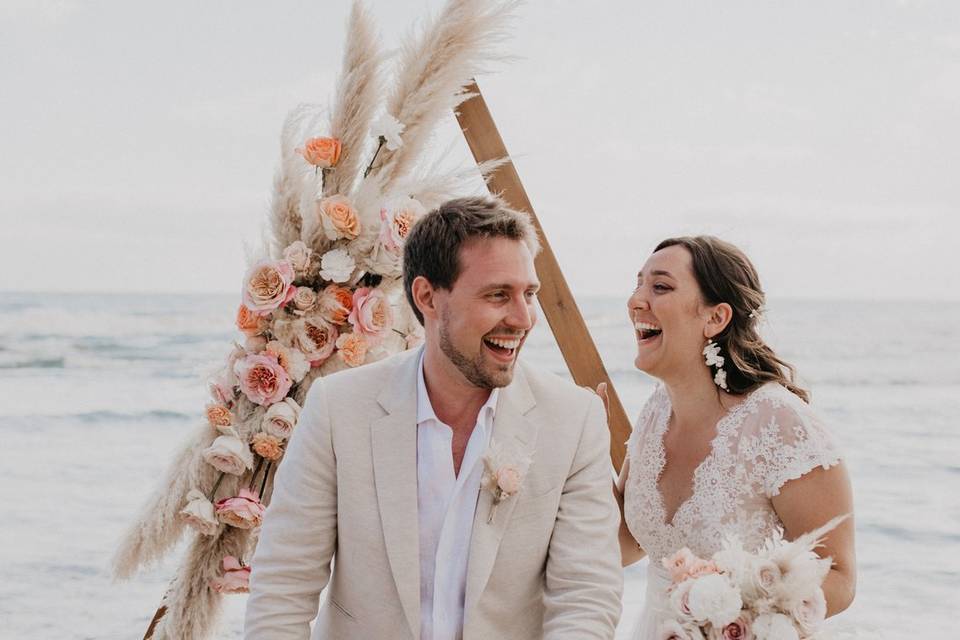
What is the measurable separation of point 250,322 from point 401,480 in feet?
2.39

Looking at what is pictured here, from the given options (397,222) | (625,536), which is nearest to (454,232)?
(397,222)

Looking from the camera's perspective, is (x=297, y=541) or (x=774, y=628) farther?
(x=297, y=541)

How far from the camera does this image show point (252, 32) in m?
12.7

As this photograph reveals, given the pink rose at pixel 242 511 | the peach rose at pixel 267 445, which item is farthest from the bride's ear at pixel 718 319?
the pink rose at pixel 242 511

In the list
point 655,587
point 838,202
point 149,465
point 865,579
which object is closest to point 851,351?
point 838,202

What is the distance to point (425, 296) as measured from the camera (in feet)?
8.01

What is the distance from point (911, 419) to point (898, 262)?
25.6ft

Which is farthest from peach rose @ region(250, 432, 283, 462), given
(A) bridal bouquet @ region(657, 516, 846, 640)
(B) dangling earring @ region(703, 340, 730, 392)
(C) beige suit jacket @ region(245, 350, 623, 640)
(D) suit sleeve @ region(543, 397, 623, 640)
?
(A) bridal bouquet @ region(657, 516, 846, 640)

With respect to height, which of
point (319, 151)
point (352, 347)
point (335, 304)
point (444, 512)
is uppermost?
point (319, 151)

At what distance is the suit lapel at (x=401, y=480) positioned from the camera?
224cm

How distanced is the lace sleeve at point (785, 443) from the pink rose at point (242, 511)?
1.37 meters

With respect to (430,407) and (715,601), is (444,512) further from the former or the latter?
(715,601)

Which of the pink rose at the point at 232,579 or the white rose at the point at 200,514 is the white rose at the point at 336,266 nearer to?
the white rose at the point at 200,514

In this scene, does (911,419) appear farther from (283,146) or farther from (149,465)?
(283,146)
